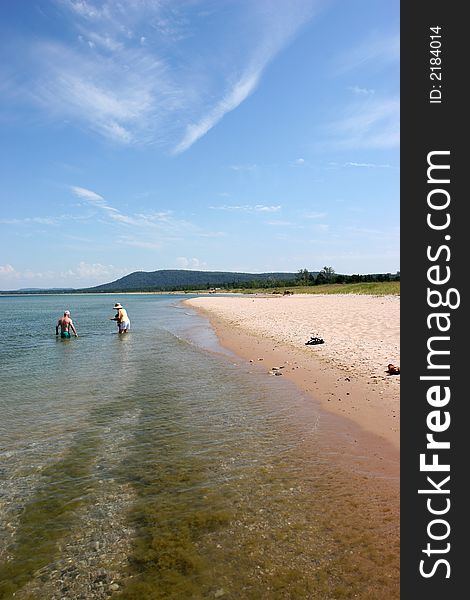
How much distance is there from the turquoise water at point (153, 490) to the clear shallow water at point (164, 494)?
0.02 metres

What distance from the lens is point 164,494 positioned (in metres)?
6.52

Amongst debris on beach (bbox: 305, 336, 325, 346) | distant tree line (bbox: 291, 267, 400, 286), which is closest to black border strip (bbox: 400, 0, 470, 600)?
debris on beach (bbox: 305, 336, 325, 346)

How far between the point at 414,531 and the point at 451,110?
4930 millimetres

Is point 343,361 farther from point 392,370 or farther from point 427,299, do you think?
point 427,299

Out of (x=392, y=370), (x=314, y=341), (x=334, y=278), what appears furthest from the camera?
(x=334, y=278)

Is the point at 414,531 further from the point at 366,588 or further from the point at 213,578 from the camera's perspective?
the point at 213,578

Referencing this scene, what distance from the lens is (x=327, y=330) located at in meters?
24.2

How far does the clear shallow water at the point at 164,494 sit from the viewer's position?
457 cm

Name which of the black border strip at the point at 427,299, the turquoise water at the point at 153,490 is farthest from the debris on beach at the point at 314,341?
the black border strip at the point at 427,299

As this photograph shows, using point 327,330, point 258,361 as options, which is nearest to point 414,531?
point 258,361

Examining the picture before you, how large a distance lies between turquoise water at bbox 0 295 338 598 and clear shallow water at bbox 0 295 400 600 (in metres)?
0.02

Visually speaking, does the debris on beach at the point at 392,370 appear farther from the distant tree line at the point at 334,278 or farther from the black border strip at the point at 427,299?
the distant tree line at the point at 334,278

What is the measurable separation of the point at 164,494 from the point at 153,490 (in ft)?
0.86

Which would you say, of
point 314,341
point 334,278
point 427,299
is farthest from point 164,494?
point 334,278
